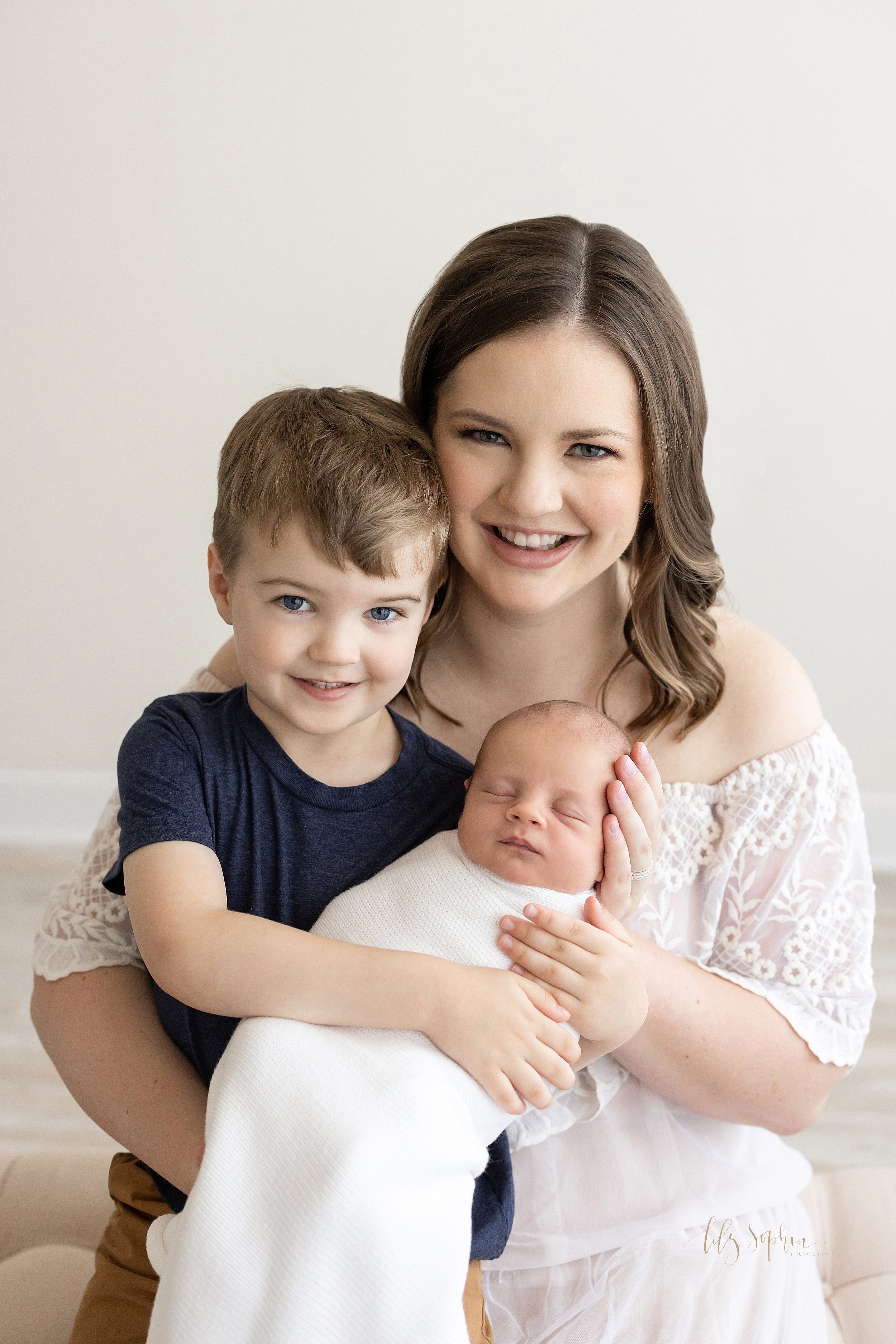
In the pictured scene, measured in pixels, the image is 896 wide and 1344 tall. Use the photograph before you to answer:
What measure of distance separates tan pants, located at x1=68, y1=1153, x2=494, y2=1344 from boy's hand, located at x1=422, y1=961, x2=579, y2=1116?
0.31 m

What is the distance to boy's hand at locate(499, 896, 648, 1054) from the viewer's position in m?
1.24

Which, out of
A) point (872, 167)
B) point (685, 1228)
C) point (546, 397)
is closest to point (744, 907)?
point (685, 1228)

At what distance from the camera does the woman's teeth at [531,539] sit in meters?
1.51

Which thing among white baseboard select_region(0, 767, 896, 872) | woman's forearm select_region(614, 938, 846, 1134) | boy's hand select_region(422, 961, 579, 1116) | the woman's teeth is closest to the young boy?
boy's hand select_region(422, 961, 579, 1116)

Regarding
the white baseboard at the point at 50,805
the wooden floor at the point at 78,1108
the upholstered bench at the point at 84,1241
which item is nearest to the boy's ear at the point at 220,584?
the upholstered bench at the point at 84,1241

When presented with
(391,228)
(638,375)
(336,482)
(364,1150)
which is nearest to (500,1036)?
(364,1150)

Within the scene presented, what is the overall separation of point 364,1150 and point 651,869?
0.51m

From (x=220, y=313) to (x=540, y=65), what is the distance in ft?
4.02

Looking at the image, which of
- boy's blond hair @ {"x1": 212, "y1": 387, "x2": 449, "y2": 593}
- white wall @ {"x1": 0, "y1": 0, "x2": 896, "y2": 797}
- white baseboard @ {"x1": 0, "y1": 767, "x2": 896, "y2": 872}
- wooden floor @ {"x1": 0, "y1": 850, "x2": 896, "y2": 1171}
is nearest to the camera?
boy's blond hair @ {"x1": 212, "y1": 387, "x2": 449, "y2": 593}

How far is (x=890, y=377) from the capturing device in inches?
142

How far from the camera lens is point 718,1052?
4.73 feet

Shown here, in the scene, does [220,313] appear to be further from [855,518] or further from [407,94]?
[855,518]

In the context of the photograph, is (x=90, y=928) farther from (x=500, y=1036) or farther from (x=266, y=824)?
(x=500, y=1036)

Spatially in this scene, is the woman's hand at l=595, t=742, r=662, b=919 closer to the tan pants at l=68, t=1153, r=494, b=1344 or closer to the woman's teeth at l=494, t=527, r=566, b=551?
the woman's teeth at l=494, t=527, r=566, b=551
